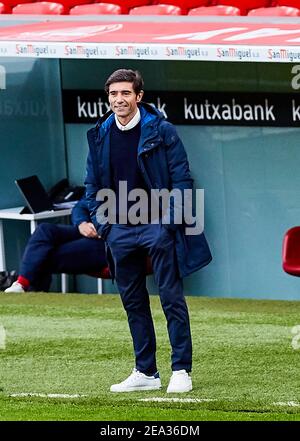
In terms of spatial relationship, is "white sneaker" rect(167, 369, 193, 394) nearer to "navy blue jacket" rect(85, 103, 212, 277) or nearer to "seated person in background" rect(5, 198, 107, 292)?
"navy blue jacket" rect(85, 103, 212, 277)

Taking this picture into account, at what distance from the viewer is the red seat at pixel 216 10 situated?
1338 cm

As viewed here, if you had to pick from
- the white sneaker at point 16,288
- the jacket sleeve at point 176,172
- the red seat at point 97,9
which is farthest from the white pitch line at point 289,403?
the red seat at point 97,9

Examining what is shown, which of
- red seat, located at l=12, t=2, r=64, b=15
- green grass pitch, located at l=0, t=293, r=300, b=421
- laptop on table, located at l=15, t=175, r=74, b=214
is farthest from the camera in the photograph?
Answer: red seat, located at l=12, t=2, r=64, b=15

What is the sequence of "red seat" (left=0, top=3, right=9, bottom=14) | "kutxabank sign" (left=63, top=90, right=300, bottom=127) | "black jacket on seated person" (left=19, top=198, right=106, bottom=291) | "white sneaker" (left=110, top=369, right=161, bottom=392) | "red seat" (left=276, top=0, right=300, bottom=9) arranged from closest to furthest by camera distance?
"white sneaker" (left=110, top=369, right=161, bottom=392) < "kutxabank sign" (left=63, top=90, right=300, bottom=127) < "black jacket on seated person" (left=19, top=198, right=106, bottom=291) < "red seat" (left=276, top=0, right=300, bottom=9) < "red seat" (left=0, top=3, right=9, bottom=14)

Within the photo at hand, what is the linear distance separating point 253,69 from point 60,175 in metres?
2.15

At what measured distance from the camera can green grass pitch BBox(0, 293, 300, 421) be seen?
8.84 m

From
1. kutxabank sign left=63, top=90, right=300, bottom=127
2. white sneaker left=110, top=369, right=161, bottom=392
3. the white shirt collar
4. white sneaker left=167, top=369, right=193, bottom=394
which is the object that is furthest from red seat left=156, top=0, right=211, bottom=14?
white sneaker left=167, top=369, right=193, bottom=394

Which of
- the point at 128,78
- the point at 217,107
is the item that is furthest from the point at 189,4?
the point at 128,78

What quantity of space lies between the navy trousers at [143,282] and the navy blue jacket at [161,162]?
83 millimetres

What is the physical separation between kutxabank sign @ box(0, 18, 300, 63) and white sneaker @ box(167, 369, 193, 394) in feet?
10.3

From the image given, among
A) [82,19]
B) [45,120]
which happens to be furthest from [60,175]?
[82,19]

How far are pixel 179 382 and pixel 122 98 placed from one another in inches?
65.4
